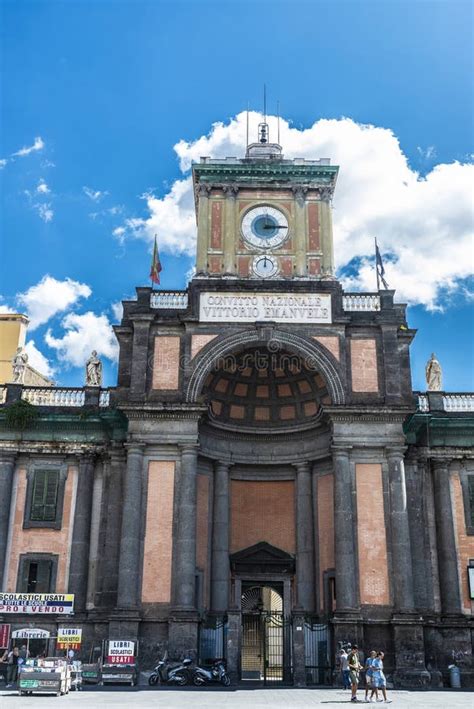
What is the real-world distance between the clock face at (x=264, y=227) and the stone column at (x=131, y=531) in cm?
1131

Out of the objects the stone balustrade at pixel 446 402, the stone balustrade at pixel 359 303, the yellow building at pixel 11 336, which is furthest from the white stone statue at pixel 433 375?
the yellow building at pixel 11 336

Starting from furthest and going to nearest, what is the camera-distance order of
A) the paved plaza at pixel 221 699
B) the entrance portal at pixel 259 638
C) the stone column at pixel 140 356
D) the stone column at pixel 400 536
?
the stone column at pixel 140 356
the entrance portal at pixel 259 638
the stone column at pixel 400 536
the paved plaza at pixel 221 699

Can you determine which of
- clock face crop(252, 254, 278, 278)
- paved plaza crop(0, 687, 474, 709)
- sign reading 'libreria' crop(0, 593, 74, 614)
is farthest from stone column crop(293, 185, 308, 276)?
paved plaza crop(0, 687, 474, 709)

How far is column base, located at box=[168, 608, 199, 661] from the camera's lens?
27188 millimetres

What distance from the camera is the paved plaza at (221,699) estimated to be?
19.4m

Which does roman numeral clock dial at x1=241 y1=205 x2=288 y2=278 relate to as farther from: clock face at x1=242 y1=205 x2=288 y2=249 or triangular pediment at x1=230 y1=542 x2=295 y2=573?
triangular pediment at x1=230 y1=542 x2=295 y2=573

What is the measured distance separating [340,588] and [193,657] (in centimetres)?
572

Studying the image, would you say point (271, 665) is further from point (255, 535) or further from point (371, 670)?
point (371, 670)

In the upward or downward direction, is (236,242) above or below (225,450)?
above

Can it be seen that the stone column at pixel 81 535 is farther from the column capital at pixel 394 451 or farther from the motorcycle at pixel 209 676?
the column capital at pixel 394 451

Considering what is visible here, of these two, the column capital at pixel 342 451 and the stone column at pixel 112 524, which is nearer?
the stone column at pixel 112 524

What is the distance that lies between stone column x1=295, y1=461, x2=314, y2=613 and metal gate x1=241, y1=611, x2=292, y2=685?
1455mm

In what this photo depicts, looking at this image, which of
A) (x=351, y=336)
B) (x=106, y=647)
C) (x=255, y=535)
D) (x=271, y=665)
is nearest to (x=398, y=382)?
(x=351, y=336)

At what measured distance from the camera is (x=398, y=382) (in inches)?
1220
